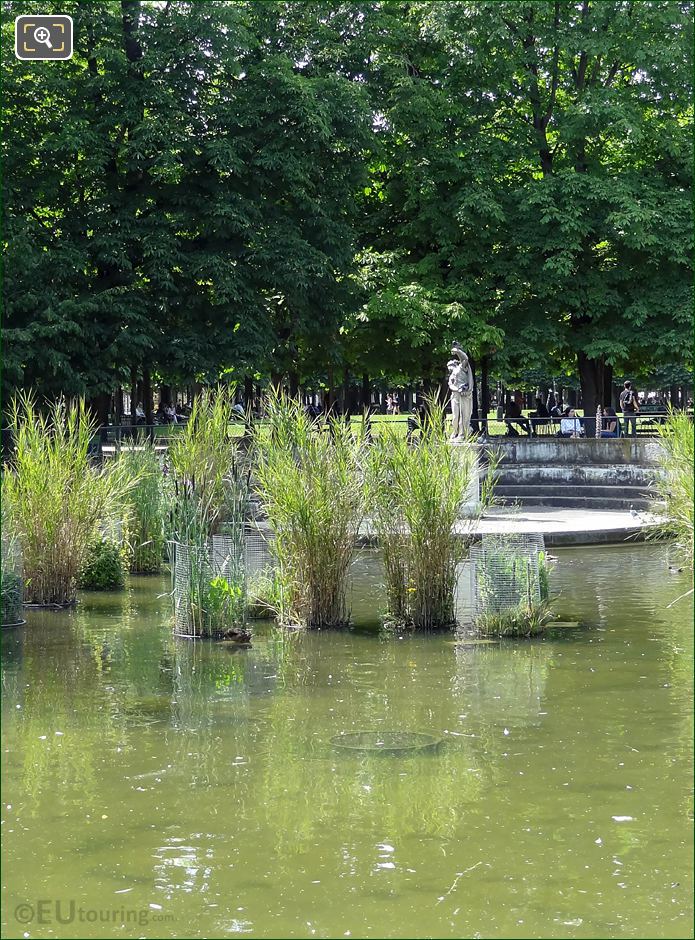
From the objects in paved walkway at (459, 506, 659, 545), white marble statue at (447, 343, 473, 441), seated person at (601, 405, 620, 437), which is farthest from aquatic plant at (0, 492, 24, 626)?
seated person at (601, 405, 620, 437)

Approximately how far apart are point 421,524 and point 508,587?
0.96 metres

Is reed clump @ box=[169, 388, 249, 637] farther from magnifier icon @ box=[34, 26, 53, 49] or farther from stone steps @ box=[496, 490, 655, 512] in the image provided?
stone steps @ box=[496, 490, 655, 512]

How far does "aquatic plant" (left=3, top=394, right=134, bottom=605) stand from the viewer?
12.9 m

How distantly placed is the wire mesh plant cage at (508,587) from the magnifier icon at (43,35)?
658 centimetres

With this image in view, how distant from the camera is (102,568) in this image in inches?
568

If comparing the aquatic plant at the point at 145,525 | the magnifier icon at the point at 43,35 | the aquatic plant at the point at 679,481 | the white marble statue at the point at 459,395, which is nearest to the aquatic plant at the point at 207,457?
the aquatic plant at the point at 145,525

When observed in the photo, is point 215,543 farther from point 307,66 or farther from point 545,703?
point 307,66

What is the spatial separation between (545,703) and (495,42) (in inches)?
1034

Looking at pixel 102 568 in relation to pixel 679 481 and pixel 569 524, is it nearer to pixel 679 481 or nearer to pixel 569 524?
pixel 679 481

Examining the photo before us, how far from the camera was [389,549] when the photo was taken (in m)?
11.9

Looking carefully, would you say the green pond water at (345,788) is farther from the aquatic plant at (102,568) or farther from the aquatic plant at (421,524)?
the aquatic plant at (102,568)

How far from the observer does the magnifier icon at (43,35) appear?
238 inches

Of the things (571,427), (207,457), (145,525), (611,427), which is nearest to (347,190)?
(571,427)

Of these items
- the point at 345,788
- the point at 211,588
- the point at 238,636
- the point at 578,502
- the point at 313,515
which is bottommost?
the point at 345,788
